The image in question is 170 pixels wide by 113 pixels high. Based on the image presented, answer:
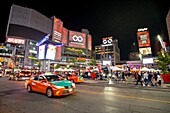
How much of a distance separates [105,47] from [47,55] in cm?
12929

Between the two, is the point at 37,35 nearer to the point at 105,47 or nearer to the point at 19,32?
the point at 19,32

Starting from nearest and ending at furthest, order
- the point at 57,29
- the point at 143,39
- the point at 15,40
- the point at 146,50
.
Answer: the point at 146,50, the point at 143,39, the point at 15,40, the point at 57,29

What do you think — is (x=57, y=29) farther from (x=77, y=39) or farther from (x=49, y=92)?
(x=49, y=92)

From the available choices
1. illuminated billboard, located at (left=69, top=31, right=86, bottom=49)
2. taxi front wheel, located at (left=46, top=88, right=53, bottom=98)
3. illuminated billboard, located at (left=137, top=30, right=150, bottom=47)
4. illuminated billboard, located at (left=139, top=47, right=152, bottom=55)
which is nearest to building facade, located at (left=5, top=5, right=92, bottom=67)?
illuminated billboard, located at (left=69, top=31, right=86, bottom=49)

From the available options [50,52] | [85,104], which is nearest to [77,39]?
[50,52]

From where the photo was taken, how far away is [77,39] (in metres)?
142

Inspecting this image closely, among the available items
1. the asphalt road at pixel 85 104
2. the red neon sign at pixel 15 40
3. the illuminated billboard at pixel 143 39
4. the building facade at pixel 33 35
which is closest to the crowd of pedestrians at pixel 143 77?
the asphalt road at pixel 85 104

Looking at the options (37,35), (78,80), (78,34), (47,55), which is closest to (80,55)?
(78,34)

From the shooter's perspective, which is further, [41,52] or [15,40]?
[15,40]

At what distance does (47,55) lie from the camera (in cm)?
3191

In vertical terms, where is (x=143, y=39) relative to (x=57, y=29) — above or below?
below

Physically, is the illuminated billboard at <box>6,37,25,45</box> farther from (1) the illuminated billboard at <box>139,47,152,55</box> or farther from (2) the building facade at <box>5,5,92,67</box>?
(1) the illuminated billboard at <box>139,47,152,55</box>

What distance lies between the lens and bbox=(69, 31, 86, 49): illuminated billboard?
457 ft

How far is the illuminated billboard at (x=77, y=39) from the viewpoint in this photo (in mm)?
139225
